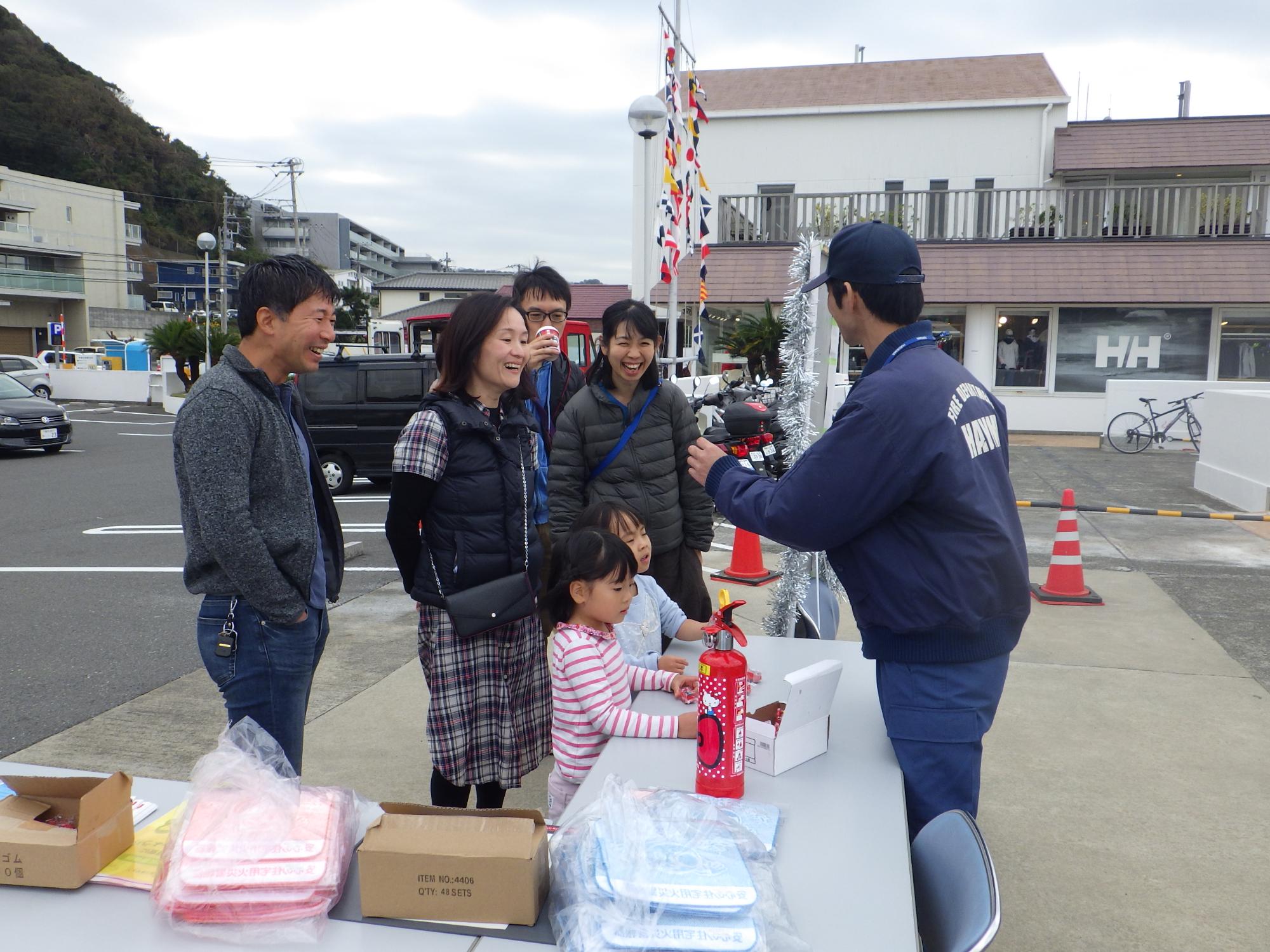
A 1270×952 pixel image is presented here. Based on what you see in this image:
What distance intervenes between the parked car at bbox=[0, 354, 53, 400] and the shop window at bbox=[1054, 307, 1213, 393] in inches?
1034

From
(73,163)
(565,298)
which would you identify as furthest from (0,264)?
(565,298)

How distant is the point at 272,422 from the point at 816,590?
2.51 m

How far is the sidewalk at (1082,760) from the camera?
2.79 m

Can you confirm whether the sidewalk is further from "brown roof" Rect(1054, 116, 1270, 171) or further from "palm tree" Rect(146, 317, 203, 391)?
"palm tree" Rect(146, 317, 203, 391)

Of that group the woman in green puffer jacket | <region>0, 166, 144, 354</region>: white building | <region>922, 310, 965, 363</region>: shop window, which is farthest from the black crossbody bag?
<region>0, 166, 144, 354</region>: white building

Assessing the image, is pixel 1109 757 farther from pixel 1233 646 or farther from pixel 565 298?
pixel 565 298

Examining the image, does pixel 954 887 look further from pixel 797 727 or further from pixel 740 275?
pixel 740 275

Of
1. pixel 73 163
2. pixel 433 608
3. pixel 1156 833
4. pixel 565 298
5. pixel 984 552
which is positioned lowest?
pixel 1156 833

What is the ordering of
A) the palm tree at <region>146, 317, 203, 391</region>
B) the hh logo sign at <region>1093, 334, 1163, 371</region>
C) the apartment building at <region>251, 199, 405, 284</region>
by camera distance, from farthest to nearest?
1. the apartment building at <region>251, 199, 405, 284</region>
2. the palm tree at <region>146, 317, 203, 391</region>
3. the hh logo sign at <region>1093, 334, 1163, 371</region>

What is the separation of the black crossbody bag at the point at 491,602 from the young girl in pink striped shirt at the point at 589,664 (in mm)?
157

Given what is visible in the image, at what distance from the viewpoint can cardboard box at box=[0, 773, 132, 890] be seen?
1570 millimetres

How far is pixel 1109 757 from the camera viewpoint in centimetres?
384

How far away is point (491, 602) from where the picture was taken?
2613mm

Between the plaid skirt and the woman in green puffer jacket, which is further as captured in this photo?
the woman in green puffer jacket
